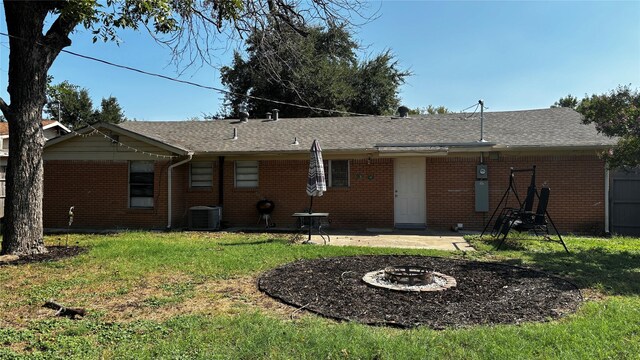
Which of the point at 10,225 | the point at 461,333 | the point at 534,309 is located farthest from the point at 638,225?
the point at 10,225

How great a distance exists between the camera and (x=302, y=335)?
3.82 m

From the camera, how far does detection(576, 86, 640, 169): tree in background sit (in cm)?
836

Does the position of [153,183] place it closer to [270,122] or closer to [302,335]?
[270,122]

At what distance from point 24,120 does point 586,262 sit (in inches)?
426

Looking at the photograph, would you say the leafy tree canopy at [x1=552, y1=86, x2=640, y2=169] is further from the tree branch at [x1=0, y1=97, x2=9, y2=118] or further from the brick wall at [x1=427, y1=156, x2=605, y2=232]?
the tree branch at [x1=0, y1=97, x2=9, y2=118]

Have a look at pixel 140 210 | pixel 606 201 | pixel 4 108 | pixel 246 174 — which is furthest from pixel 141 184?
pixel 606 201

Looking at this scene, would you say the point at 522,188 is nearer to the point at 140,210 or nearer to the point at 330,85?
the point at 140,210

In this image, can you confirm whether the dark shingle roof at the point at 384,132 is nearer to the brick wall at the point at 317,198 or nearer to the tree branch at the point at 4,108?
the brick wall at the point at 317,198

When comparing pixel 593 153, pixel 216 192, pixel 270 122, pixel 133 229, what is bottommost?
pixel 133 229

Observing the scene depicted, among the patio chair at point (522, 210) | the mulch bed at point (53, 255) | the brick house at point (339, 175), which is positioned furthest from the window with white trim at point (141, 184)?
the patio chair at point (522, 210)

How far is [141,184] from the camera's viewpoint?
13250 mm

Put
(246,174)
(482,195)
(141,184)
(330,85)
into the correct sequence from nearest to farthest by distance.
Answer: (482,195)
(141,184)
(246,174)
(330,85)

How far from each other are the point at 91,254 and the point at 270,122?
380 inches

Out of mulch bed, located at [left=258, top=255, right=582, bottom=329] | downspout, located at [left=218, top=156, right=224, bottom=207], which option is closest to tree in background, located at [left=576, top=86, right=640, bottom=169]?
mulch bed, located at [left=258, top=255, right=582, bottom=329]
